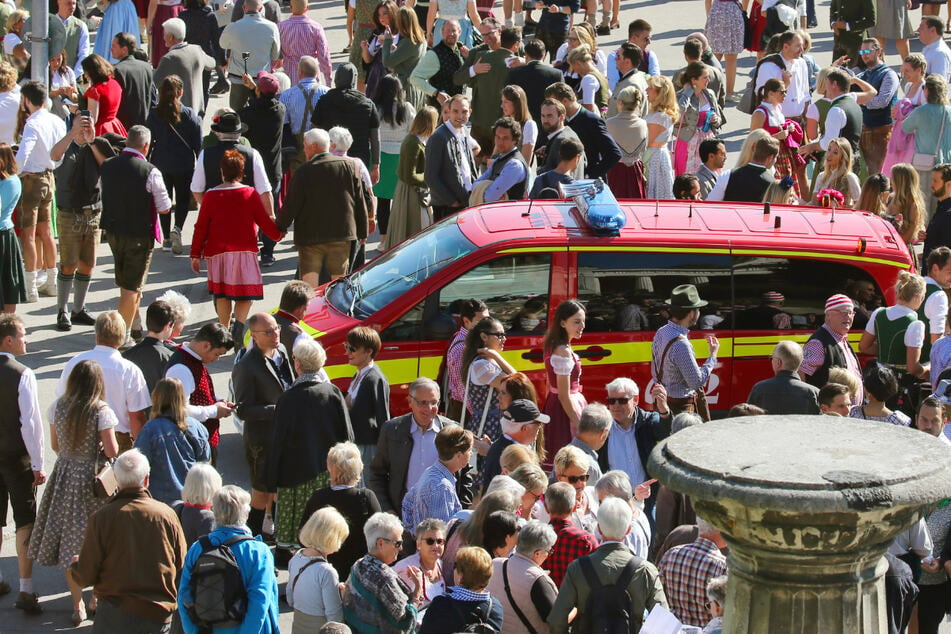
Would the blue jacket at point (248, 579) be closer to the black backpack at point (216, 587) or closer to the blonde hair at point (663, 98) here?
the black backpack at point (216, 587)

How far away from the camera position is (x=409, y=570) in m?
7.26

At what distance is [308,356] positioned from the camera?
28.9 ft

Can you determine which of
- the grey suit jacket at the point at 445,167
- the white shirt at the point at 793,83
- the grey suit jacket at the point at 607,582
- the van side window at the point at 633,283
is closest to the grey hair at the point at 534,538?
the grey suit jacket at the point at 607,582

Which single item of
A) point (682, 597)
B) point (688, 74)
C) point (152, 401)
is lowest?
point (682, 597)

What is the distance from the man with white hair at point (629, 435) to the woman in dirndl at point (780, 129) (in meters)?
5.89

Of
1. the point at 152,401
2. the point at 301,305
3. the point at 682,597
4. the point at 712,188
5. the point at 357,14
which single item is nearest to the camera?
the point at 682,597

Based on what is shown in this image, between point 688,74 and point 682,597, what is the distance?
346 inches

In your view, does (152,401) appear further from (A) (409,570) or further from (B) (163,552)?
(A) (409,570)

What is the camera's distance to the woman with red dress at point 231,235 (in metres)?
12.0

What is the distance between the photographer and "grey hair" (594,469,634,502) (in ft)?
25.0

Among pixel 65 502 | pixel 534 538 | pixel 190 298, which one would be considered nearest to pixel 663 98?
pixel 190 298

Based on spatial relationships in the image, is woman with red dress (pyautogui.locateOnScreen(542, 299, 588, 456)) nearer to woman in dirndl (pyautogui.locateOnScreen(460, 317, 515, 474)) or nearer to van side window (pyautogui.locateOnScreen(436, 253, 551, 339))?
woman in dirndl (pyautogui.locateOnScreen(460, 317, 515, 474))

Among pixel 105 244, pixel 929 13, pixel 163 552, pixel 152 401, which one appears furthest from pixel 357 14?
pixel 163 552

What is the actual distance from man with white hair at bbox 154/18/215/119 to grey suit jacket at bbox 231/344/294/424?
301 inches
